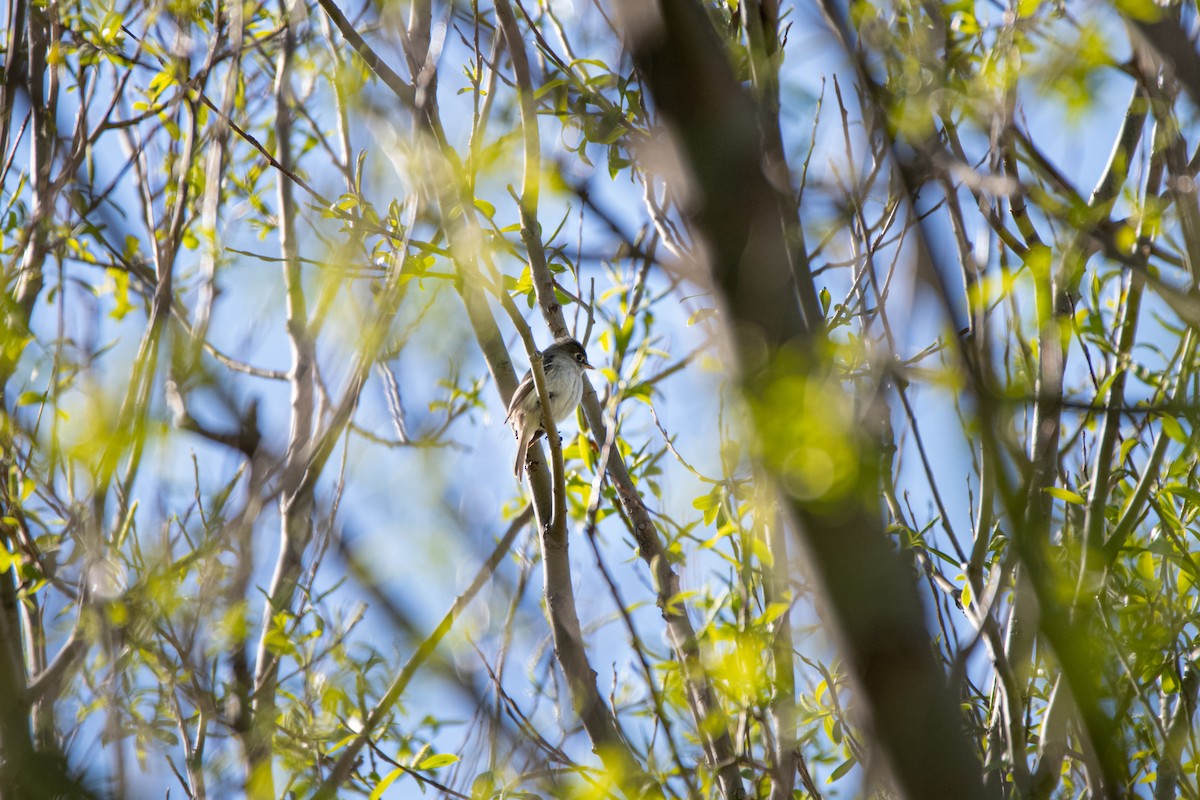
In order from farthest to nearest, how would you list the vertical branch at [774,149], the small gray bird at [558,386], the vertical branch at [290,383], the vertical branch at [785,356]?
the small gray bird at [558,386], the vertical branch at [290,383], the vertical branch at [774,149], the vertical branch at [785,356]

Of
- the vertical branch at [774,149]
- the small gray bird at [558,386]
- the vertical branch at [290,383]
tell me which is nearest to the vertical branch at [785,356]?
the vertical branch at [774,149]

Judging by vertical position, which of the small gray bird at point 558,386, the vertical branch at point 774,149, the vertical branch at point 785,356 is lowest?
the vertical branch at point 785,356

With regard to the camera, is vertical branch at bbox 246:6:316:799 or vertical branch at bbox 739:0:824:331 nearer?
vertical branch at bbox 739:0:824:331

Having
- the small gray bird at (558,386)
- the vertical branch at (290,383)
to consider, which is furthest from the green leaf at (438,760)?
the small gray bird at (558,386)

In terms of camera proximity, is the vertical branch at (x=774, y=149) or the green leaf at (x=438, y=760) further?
the green leaf at (x=438, y=760)

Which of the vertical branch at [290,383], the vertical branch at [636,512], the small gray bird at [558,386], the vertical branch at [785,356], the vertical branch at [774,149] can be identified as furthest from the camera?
the small gray bird at [558,386]

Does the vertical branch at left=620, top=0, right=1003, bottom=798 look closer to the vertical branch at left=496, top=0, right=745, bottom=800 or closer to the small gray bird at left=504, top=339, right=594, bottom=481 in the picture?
the vertical branch at left=496, top=0, right=745, bottom=800

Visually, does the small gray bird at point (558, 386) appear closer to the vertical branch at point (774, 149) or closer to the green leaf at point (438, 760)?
the green leaf at point (438, 760)

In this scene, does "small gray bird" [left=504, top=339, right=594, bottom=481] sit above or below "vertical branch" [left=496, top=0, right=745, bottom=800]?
above

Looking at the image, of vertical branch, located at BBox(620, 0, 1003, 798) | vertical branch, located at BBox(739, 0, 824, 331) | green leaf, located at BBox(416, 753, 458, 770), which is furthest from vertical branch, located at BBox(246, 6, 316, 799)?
vertical branch, located at BBox(620, 0, 1003, 798)

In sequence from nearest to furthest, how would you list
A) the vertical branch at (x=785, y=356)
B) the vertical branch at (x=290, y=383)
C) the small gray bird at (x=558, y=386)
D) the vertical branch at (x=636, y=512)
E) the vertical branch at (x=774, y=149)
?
1. the vertical branch at (x=785, y=356)
2. the vertical branch at (x=774, y=149)
3. the vertical branch at (x=636, y=512)
4. the vertical branch at (x=290, y=383)
5. the small gray bird at (x=558, y=386)

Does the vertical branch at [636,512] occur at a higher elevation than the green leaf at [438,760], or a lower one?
higher

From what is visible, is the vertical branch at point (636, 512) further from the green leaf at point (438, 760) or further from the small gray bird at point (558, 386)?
the small gray bird at point (558, 386)

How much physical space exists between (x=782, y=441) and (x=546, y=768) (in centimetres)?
155
